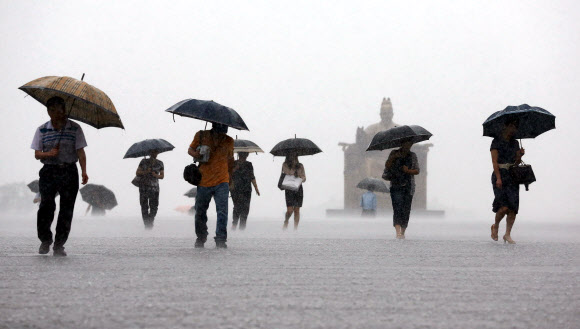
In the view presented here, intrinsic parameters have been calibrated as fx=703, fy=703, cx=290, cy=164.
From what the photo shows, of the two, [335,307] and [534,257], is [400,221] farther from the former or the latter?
[335,307]

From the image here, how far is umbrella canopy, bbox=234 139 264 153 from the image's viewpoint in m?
16.1

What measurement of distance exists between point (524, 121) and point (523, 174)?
142cm

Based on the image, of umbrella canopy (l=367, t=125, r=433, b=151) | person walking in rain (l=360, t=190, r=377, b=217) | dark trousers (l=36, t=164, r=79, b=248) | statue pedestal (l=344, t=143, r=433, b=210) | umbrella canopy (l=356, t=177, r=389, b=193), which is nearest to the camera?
dark trousers (l=36, t=164, r=79, b=248)

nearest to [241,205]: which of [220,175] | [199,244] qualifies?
[199,244]

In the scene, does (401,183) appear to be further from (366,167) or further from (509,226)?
(366,167)

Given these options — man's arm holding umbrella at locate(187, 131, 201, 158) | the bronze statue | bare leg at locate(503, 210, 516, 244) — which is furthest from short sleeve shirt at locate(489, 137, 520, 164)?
the bronze statue

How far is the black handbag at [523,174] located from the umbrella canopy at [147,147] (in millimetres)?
8092

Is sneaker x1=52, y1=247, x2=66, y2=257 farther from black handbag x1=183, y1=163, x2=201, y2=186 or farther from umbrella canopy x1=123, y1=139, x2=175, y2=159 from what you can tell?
umbrella canopy x1=123, y1=139, x2=175, y2=159

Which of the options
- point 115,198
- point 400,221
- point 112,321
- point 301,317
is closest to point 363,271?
point 301,317

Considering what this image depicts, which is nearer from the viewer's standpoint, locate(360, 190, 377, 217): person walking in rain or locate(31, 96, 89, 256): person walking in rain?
locate(31, 96, 89, 256): person walking in rain

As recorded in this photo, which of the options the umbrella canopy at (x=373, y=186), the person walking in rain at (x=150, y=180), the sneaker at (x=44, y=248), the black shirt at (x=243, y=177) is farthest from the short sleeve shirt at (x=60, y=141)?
the umbrella canopy at (x=373, y=186)

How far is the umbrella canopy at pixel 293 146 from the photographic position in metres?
16.3

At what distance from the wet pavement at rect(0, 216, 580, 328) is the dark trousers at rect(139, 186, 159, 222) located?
684cm

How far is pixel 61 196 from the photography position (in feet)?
27.9
